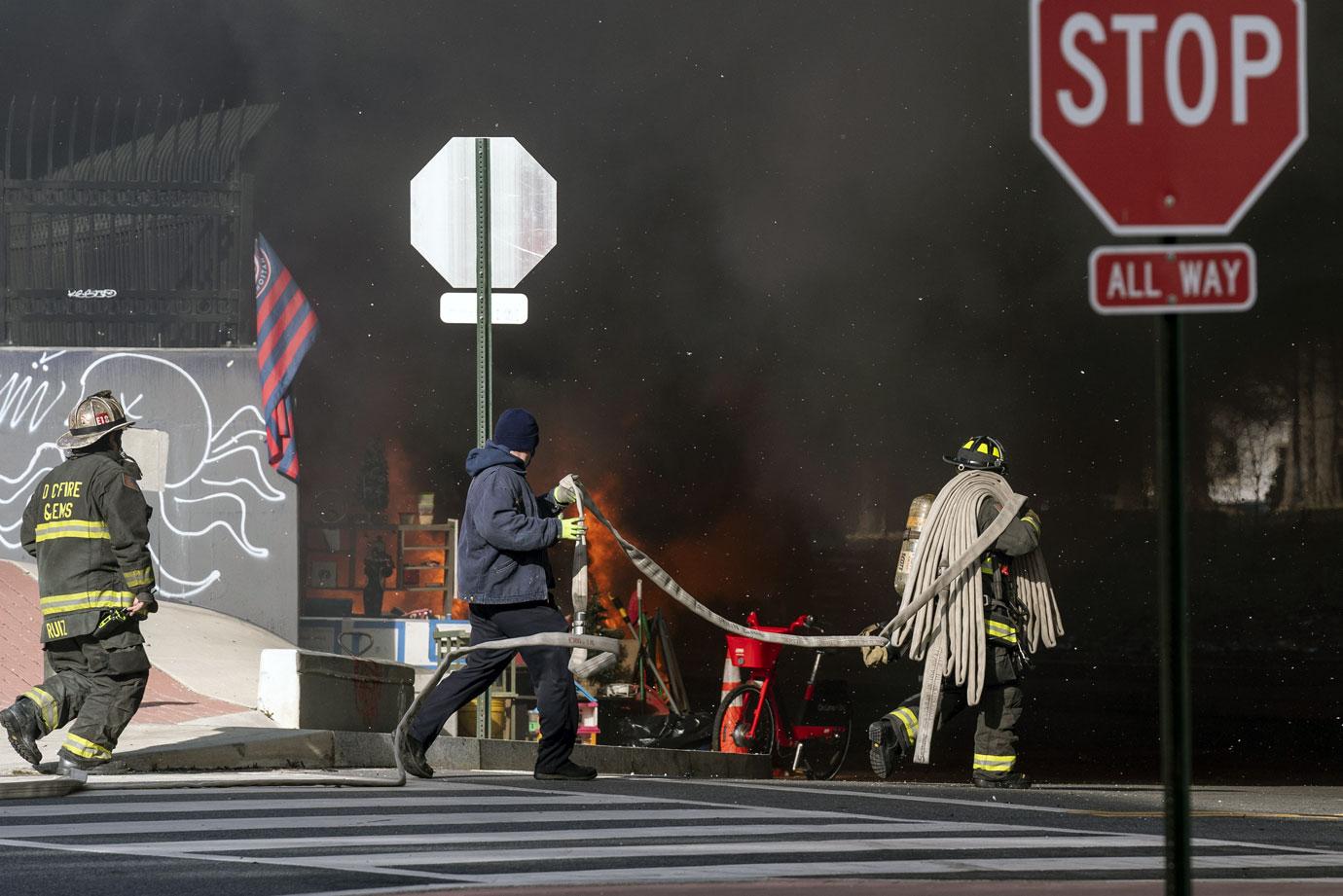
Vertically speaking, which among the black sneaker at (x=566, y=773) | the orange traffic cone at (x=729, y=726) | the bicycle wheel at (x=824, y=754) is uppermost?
the black sneaker at (x=566, y=773)

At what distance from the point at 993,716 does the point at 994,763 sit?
0.78 feet

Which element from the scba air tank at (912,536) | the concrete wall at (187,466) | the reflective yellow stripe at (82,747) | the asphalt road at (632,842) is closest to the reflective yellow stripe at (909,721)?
the scba air tank at (912,536)

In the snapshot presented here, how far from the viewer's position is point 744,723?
1327 centimetres

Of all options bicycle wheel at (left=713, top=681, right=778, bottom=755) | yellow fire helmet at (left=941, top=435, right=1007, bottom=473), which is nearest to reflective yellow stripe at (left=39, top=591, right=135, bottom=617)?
yellow fire helmet at (left=941, top=435, right=1007, bottom=473)

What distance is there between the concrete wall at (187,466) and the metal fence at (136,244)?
0.28 meters

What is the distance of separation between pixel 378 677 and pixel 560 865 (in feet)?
16.3

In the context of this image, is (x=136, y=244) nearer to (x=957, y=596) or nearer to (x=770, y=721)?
(x=770, y=721)

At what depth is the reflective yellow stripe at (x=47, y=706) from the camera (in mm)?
8455

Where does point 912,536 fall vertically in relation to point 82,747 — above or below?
above

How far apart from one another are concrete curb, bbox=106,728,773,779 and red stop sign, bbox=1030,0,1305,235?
20.6 ft

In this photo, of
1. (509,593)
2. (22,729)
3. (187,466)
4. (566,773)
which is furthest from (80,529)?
(187,466)

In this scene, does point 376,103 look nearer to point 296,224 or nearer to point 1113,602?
point 296,224

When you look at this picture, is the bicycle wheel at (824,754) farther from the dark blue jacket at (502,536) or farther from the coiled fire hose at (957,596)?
the dark blue jacket at (502,536)

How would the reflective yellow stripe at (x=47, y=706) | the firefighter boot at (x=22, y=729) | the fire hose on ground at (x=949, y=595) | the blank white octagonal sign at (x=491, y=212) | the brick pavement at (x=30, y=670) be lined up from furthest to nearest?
1. the brick pavement at (x=30, y=670)
2. the blank white octagonal sign at (x=491, y=212)
3. the fire hose on ground at (x=949, y=595)
4. the reflective yellow stripe at (x=47, y=706)
5. the firefighter boot at (x=22, y=729)
